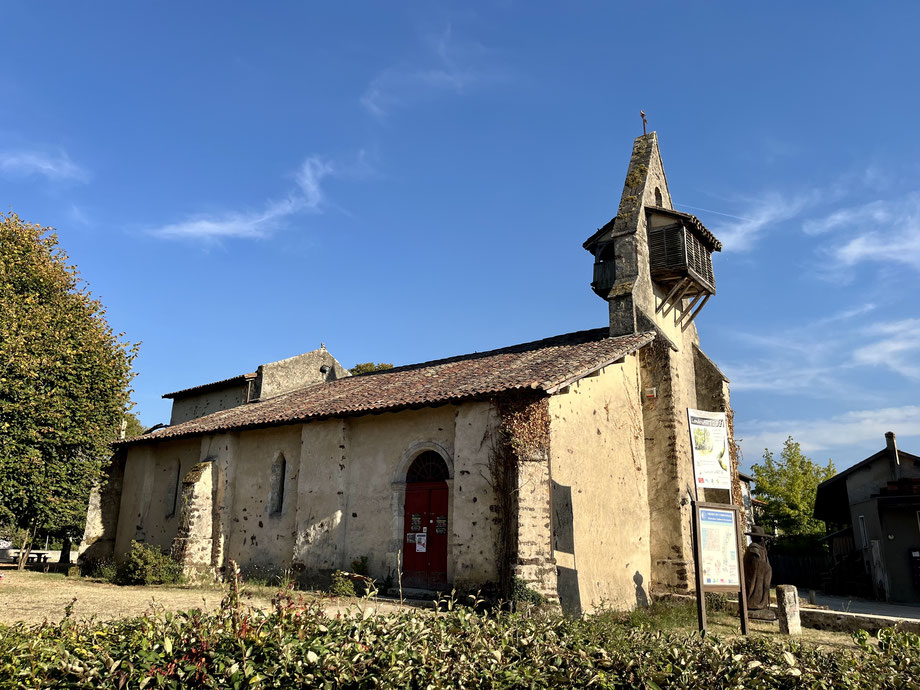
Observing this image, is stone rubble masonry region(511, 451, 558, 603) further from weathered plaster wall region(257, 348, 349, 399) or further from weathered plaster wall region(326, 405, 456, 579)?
weathered plaster wall region(257, 348, 349, 399)

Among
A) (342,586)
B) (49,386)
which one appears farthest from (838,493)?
(49,386)

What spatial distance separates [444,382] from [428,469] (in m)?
2.37

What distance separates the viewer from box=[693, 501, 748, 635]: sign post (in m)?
10.1

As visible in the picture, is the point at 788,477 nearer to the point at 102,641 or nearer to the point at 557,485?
the point at 557,485

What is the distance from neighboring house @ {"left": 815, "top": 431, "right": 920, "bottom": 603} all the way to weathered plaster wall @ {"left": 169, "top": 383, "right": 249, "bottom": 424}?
2356 cm

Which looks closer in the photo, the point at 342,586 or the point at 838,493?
the point at 342,586

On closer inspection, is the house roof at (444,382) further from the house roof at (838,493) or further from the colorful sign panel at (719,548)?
the house roof at (838,493)

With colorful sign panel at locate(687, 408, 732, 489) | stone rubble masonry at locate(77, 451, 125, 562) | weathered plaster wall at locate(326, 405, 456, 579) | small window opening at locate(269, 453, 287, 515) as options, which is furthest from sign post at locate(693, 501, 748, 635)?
stone rubble masonry at locate(77, 451, 125, 562)

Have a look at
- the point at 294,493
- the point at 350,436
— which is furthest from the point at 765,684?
the point at 294,493

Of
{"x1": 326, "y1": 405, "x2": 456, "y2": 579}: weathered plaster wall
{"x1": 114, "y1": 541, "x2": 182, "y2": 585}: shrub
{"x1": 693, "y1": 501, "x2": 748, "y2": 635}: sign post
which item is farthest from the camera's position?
{"x1": 114, "y1": 541, "x2": 182, "y2": 585}: shrub

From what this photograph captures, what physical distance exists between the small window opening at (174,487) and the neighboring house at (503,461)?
77mm

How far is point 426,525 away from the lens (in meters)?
15.1

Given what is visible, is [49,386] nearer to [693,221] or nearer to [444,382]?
[444,382]

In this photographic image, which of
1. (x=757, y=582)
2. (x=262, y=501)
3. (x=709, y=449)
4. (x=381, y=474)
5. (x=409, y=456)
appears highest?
(x=409, y=456)
